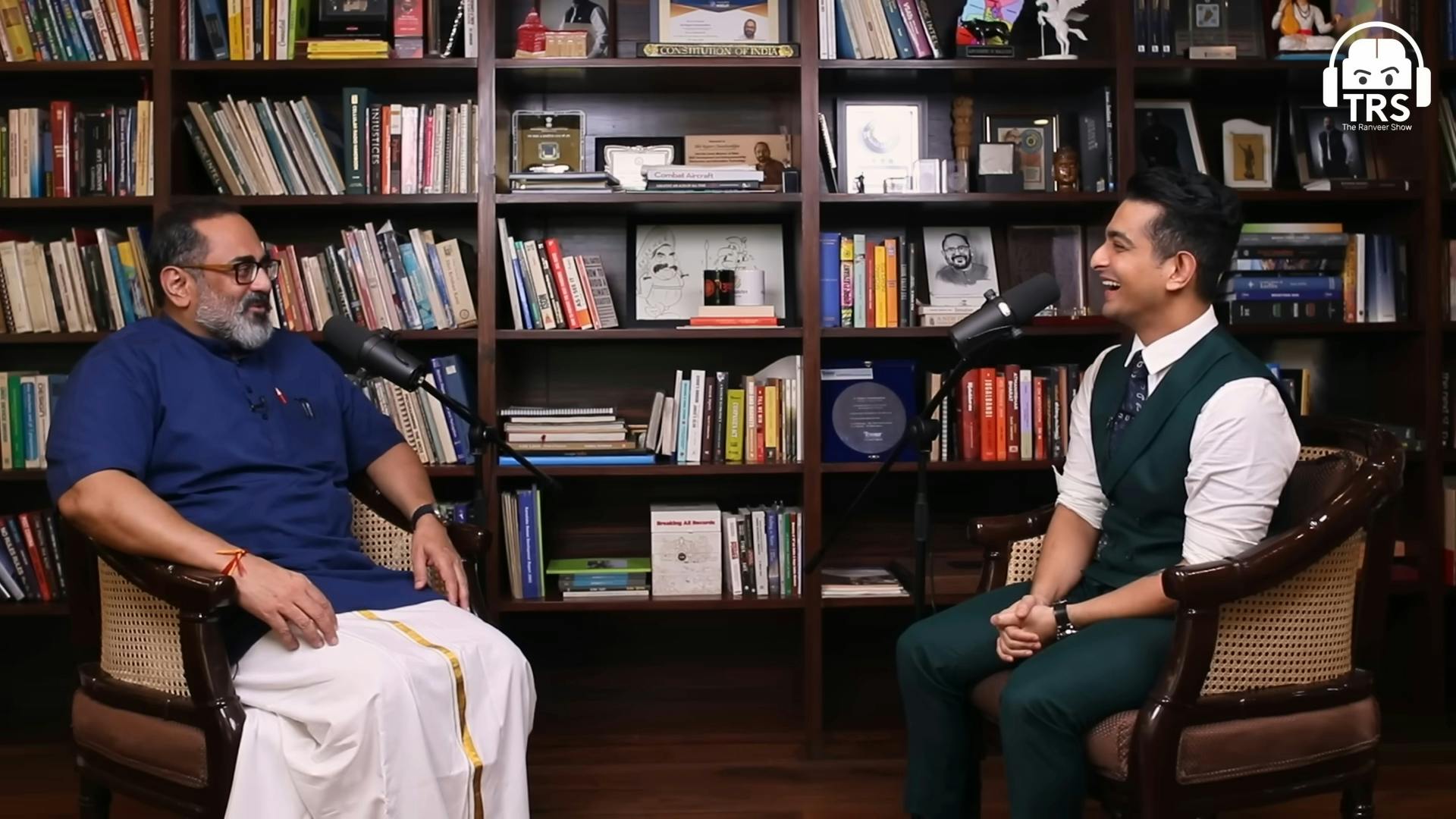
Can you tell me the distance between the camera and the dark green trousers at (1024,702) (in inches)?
72.2

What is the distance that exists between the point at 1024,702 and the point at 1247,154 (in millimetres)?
2104

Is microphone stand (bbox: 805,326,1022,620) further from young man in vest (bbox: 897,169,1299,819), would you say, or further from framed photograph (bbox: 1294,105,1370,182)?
framed photograph (bbox: 1294,105,1370,182)

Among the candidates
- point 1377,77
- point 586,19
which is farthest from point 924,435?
point 1377,77

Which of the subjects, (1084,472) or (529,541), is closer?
(1084,472)

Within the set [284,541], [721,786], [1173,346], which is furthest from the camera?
[721,786]

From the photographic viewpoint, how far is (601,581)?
3.13 meters

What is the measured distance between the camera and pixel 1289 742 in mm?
1862

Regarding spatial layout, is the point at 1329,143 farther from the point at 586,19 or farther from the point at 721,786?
the point at 721,786

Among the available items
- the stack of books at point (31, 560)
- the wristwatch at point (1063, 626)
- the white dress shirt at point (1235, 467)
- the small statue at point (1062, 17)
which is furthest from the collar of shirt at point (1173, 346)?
the stack of books at point (31, 560)

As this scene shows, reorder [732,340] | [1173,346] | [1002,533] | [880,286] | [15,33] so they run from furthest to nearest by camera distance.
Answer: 1. [732,340]
2. [880,286]
3. [15,33]
4. [1002,533]
5. [1173,346]

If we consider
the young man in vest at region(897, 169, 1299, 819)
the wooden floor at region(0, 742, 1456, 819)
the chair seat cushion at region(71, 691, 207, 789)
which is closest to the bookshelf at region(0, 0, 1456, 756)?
the wooden floor at region(0, 742, 1456, 819)

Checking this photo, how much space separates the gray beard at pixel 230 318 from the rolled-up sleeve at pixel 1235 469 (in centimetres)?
165

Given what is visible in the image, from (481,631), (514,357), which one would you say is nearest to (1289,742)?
(481,631)

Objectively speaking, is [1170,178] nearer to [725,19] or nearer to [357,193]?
[725,19]
